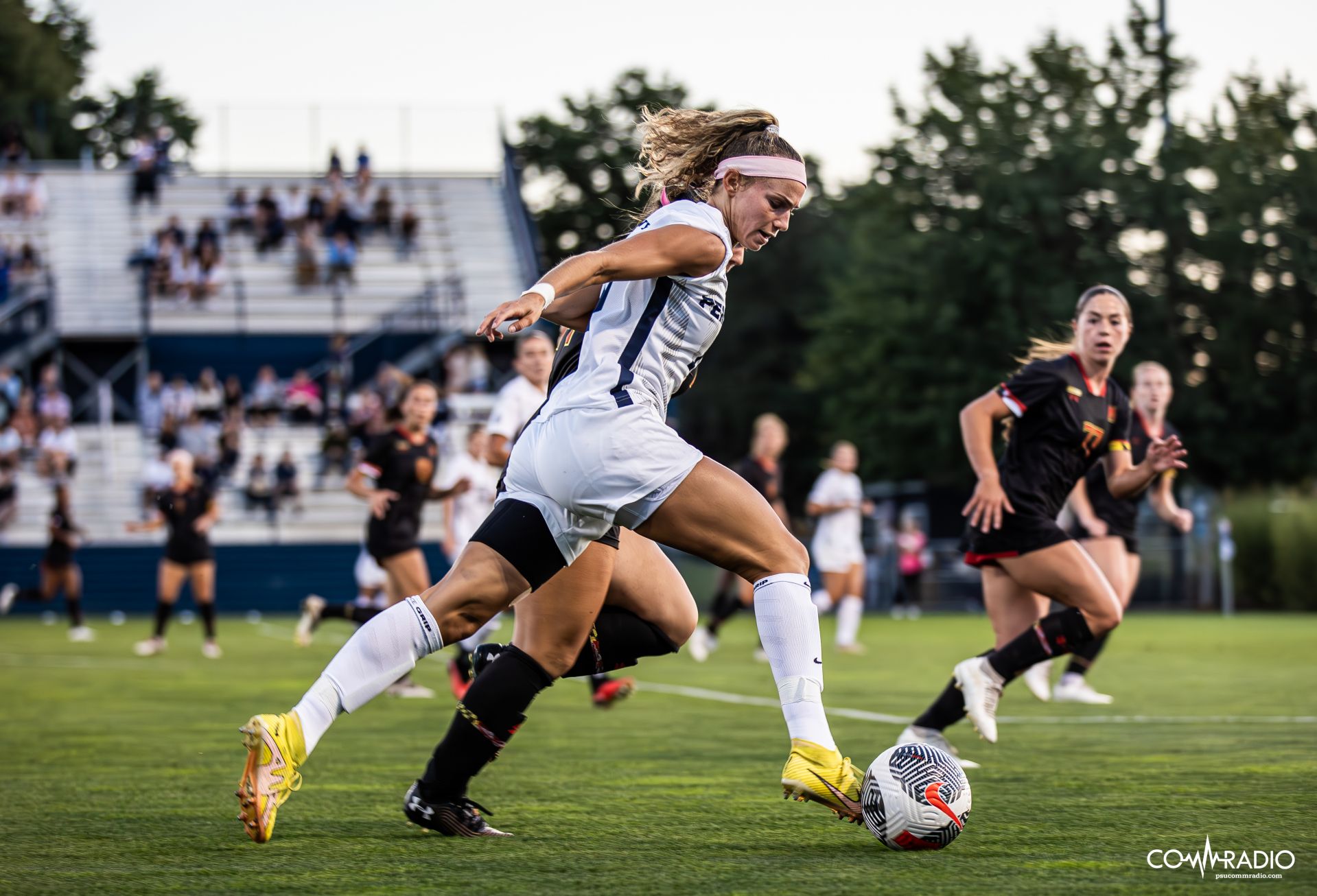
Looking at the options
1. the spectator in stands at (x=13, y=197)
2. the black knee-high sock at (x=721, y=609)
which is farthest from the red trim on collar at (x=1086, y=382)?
the spectator in stands at (x=13, y=197)

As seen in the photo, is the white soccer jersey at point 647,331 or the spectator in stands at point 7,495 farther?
the spectator in stands at point 7,495

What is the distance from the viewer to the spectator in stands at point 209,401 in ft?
101

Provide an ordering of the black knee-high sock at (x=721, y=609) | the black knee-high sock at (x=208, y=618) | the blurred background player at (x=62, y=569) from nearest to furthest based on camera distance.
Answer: the black knee-high sock at (x=721, y=609) → the black knee-high sock at (x=208, y=618) → the blurred background player at (x=62, y=569)

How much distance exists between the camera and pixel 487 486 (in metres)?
16.0

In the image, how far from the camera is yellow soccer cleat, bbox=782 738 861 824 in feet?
15.1

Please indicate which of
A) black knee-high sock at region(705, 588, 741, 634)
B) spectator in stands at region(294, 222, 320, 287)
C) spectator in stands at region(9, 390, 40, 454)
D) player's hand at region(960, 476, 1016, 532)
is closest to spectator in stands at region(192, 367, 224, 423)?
spectator in stands at region(9, 390, 40, 454)

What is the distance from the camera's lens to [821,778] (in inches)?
182

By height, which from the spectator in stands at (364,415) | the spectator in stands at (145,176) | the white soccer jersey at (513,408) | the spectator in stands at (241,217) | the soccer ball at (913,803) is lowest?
the spectator in stands at (364,415)

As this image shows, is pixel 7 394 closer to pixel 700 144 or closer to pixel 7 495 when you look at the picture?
pixel 7 495

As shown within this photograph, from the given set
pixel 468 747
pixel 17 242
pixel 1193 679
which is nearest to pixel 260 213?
pixel 17 242

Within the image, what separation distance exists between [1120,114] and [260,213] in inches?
742

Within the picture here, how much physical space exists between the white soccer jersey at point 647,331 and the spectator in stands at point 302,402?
27139 mm

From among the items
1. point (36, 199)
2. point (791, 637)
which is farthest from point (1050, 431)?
point (36, 199)

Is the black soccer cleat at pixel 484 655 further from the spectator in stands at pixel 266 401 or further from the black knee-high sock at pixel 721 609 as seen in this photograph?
the spectator in stands at pixel 266 401
